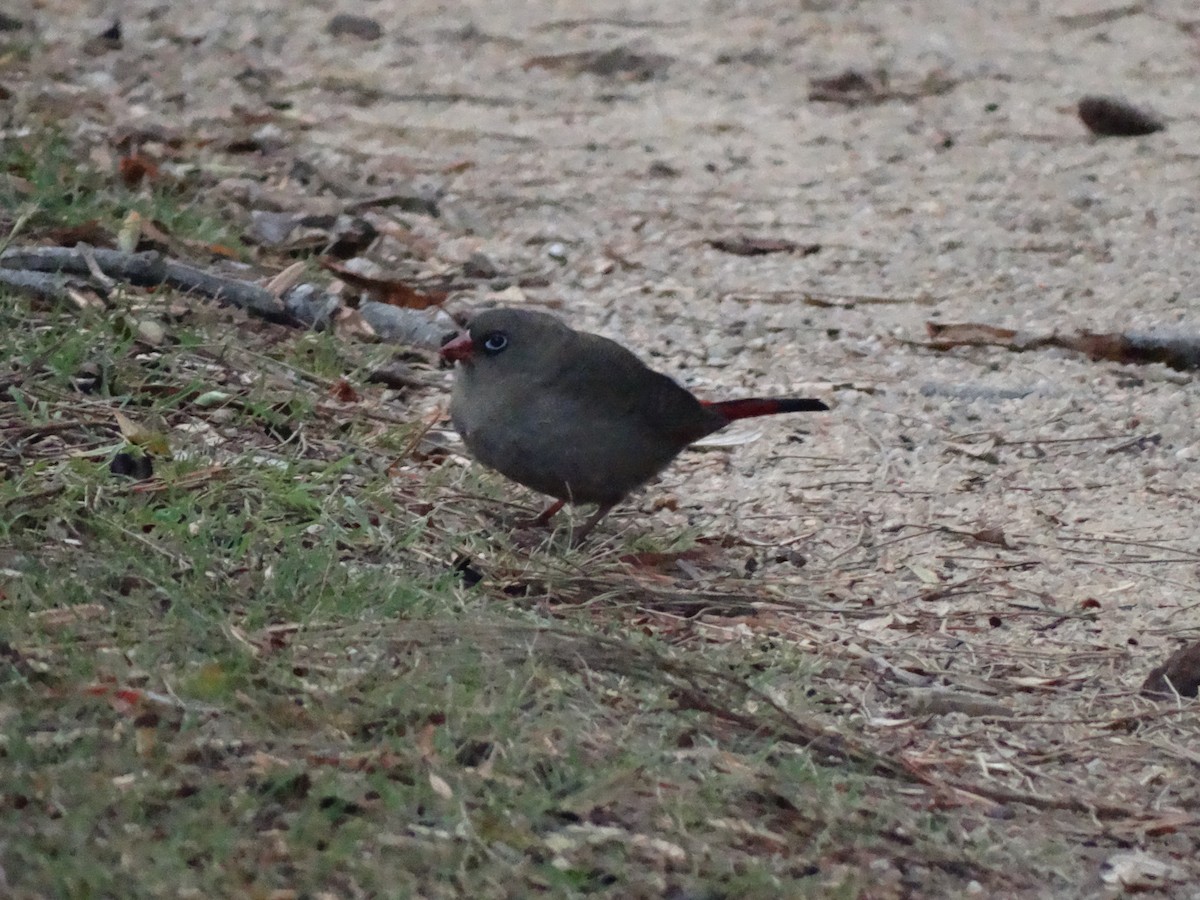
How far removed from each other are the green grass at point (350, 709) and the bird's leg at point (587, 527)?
62 millimetres

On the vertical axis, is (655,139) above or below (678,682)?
below

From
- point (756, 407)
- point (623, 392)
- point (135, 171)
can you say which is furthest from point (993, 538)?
point (135, 171)

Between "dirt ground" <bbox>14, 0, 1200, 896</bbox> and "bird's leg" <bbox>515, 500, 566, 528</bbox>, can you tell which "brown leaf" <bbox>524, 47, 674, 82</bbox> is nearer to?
"dirt ground" <bbox>14, 0, 1200, 896</bbox>

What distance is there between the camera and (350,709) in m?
2.91

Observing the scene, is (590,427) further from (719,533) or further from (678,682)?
(678,682)

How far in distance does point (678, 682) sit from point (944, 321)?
3.05m

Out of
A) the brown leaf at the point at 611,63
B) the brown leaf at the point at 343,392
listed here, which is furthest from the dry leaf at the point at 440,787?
the brown leaf at the point at 611,63

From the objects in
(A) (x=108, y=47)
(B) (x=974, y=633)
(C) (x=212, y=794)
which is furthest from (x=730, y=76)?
(C) (x=212, y=794)

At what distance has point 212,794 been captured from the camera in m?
2.59

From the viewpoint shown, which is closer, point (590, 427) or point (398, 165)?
point (590, 427)

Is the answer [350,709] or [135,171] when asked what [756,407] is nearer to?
[350,709]

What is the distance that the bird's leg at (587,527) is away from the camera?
438cm

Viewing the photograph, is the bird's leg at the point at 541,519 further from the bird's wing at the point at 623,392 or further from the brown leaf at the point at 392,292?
the brown leaf at the point at 392,292

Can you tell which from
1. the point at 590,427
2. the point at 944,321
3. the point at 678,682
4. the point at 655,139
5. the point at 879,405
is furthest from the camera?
the point at 655,139
